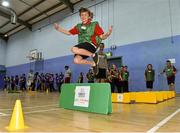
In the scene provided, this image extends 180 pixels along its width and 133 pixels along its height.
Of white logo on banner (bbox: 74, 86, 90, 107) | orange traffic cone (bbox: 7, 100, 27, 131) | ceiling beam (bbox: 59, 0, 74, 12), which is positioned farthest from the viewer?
ceiling beam (bbox: 59, 0, 74, 12)

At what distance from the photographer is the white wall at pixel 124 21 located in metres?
7.50

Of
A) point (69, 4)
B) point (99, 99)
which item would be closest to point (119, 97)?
point (99, 99)

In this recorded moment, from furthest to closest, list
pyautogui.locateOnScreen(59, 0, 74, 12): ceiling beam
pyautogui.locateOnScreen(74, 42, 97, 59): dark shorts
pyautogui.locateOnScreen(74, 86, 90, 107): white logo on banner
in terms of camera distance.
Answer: pyautogui.locateOnScreen(59, 0, 74, 12): ceiling beam, pyautogui.locateOnScreen(74, 86, 90, 107): white logo on banner, pyautogui.locateOnScreen(74, 42, 97, 59): dark shorts

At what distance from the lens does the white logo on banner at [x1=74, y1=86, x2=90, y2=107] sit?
267 centimetres

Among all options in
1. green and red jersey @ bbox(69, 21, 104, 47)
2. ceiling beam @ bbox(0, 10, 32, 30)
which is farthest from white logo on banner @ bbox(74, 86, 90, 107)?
ceiling beam @ bbox(0, 10, 32, 30)

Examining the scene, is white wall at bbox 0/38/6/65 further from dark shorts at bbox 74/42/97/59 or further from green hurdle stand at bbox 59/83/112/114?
dark shorts at bbox 74/42/97/59

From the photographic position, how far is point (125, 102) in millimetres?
4098

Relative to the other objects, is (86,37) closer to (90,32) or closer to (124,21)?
(90,32)

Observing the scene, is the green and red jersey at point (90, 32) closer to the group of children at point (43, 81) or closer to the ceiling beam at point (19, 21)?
the group of children at point (43, 81)

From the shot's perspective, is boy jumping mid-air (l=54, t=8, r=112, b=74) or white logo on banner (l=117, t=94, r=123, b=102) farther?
white logo on banner (l=117, t=94, r=123, b=102)

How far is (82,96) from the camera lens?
108 inches

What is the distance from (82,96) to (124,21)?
658 cm

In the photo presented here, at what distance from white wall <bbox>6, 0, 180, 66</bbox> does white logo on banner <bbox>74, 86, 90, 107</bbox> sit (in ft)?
18.2

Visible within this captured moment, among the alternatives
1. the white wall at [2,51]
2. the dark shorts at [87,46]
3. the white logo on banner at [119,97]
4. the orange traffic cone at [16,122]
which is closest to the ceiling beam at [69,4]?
the white logo on banner at [119,97]
